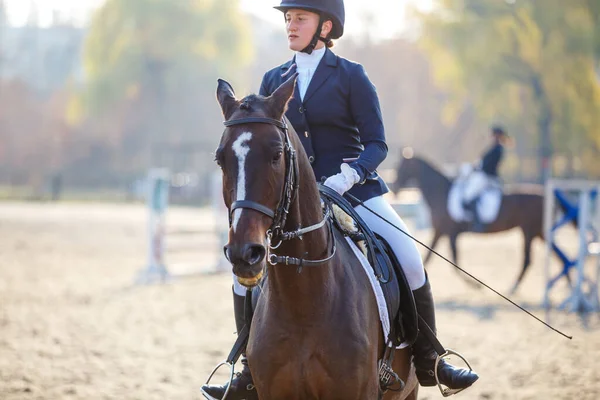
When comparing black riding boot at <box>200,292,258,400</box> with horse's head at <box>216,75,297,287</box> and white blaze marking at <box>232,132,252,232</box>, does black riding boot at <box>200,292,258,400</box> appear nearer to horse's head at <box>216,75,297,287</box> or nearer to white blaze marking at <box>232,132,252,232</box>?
horse's head at <box>216,75,297,287</box>

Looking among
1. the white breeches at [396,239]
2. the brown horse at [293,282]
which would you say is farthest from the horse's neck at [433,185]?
the brown horse at [293,282]

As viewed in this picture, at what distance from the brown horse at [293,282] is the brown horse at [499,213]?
10.8m

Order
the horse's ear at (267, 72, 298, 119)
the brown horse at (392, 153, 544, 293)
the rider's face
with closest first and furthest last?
the horse's ear at (267, 72, 298, 119) < the rider's face < the brown horse at (392, 153, 544, 293)

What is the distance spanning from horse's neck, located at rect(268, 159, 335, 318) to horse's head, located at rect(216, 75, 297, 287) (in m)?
0.21

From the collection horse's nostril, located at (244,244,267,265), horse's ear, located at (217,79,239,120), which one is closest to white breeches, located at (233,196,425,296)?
horse's ear, located at (217,79,239,120)

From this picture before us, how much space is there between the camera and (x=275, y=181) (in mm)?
3084

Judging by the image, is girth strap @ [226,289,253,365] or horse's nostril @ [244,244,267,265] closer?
horse's nostril @ [244,244,267,265]

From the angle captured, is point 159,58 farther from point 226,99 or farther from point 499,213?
point 226,99

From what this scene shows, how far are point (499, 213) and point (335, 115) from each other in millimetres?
11052

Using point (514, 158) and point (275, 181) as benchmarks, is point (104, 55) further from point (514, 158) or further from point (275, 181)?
point (275, 181)

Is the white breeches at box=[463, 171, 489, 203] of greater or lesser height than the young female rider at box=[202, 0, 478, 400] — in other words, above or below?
below

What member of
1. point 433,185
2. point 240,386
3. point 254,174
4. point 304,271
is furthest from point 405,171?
point 254,174

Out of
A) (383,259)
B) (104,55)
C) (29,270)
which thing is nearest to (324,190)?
(383,259)

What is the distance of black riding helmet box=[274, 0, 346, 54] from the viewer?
3.99 m
